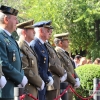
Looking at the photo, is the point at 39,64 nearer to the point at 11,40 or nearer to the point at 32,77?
the point at 32,77

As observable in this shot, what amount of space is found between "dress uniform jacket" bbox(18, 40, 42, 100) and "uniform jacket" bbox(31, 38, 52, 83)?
0.47 m

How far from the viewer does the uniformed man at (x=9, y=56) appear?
6.43 metres

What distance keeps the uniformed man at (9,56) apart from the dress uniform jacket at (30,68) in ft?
2.08

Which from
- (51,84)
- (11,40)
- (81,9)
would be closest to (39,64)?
(51,84)

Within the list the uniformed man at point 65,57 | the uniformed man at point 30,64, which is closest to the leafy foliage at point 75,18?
the uniformed man at point 65,57

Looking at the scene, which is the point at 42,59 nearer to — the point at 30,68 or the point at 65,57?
the point at 30,68

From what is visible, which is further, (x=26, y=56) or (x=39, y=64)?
(x=39, y=64)

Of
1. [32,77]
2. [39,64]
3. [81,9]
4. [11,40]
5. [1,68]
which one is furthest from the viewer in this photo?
[81,9]

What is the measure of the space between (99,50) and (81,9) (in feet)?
7.45

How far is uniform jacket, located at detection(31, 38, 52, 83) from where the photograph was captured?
7.94 meters

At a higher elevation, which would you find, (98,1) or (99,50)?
(98,1)

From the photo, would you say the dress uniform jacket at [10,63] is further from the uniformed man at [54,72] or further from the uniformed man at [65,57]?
the uniformed man at [65,57]

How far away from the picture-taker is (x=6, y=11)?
6797 mm

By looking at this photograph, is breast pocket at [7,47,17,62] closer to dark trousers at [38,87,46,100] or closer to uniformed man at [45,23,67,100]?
dark trousers at [38,87,46,100]
